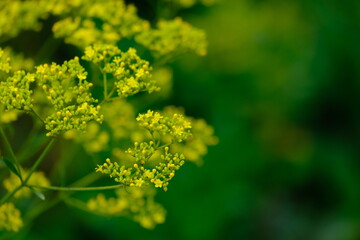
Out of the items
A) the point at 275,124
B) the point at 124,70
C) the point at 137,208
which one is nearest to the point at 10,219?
the point at 137,208

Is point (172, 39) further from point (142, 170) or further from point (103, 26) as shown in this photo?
point (142, 170)

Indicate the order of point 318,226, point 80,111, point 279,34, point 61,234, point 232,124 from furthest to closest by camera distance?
1. point 279,34
2. point 318,226
3. point 232,124
4. point 61,234
5. point 80,111

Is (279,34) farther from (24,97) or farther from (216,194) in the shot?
(24,97)

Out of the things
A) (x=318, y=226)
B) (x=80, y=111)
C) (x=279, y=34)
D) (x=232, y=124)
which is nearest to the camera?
(x=80, y=111)

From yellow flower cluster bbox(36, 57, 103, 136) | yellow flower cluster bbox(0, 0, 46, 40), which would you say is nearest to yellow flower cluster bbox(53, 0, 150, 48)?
yellow flower cluster bbox(0, 0, 46, 40)

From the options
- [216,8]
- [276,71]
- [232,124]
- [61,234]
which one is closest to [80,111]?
[61,234]

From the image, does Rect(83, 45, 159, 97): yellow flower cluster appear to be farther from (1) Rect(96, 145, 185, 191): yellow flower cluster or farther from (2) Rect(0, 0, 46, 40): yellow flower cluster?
(2) Rect(0, 0, 46, 40): yellow flower cluster

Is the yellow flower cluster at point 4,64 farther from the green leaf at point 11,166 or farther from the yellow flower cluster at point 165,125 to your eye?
the yellow flower cluster at point 165,125
